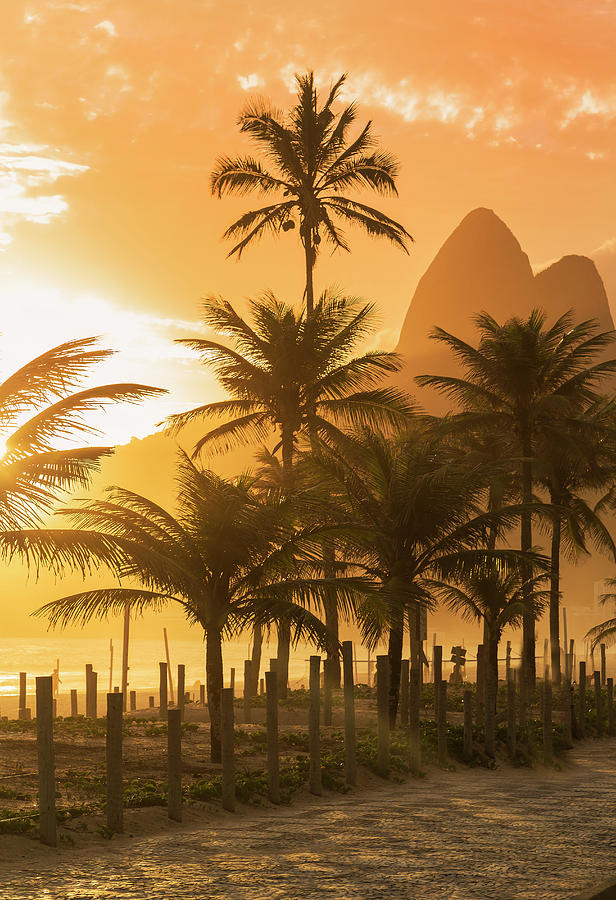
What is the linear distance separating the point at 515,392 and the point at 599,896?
25.2m

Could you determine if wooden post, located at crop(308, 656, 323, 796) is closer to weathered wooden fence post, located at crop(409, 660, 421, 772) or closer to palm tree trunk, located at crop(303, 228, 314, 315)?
weathered wooden fence post, located at crop(409, 660, 421, 772)

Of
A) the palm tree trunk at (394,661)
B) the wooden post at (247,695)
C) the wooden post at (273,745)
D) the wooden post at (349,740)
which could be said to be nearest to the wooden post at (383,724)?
the wooden post at (349,740)

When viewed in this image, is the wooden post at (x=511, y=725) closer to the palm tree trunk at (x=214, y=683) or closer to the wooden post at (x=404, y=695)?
the wooden post at (x=404, y=695)

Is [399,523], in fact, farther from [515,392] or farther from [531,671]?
[531,671]

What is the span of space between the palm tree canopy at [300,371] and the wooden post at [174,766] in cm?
1703

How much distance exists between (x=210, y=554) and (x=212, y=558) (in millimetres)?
89

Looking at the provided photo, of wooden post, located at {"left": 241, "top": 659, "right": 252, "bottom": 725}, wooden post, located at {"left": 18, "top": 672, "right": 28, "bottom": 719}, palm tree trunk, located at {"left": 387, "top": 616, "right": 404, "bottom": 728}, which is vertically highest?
palm tree trunk, located at {"left": 387, "top": 616, "right": 404, "bottom": 728}

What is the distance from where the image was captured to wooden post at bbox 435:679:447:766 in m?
18.3

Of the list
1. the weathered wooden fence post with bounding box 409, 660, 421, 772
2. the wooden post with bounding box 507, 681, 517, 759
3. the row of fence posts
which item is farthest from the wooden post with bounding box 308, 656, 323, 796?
the wooden post with bounding box 507, 681, 517, 759

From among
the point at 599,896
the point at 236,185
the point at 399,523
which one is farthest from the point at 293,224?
the point at 599,896

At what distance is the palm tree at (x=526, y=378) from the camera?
1241 inches

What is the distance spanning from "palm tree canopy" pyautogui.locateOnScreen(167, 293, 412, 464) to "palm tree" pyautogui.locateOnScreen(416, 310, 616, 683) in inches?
126

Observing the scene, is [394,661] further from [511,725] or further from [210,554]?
[210,554]

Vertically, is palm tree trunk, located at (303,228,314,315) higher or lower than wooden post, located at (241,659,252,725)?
higher
